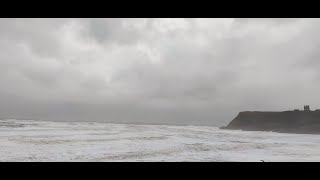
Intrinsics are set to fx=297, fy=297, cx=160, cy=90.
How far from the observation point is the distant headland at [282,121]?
59838 mm

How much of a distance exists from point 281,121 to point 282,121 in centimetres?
39

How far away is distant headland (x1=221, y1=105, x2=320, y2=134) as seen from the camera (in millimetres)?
59838

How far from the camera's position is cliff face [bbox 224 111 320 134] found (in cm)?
5978

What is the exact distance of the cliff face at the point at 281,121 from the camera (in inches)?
2354

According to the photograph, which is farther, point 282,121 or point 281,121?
point 281,121

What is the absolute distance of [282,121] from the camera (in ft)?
233
